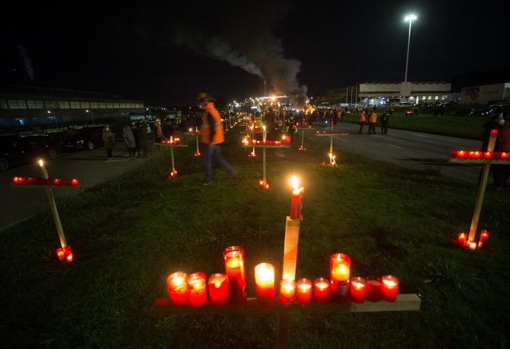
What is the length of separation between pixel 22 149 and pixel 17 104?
29194 mm

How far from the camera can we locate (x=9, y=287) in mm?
3516

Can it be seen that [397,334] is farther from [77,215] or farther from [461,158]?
[77,215]

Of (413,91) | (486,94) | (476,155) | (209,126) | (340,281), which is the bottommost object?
(340,281)

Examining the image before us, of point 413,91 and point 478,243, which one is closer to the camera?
point 478,243

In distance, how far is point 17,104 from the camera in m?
33.1

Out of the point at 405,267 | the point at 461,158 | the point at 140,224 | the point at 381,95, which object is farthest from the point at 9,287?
the point at 381,95

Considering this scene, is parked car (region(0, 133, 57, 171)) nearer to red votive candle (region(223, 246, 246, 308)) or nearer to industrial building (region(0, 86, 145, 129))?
industrial building (region(0, 86, 145, 129))

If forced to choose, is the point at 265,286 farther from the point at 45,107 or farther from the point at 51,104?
the point at 51,104

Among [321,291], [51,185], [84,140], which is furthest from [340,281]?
[84,140]

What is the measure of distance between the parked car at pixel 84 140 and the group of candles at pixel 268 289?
1881 cm

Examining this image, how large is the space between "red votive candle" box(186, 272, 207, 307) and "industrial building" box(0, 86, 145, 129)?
2798 cm

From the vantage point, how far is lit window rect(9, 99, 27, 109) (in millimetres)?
32225

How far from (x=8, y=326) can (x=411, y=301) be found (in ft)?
13.6

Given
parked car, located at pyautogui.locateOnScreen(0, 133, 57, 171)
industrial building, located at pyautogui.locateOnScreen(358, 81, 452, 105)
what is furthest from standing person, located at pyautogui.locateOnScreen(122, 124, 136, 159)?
industrial building, located at pyautogui.locateOnScreen(358, 81, 452, 105)
